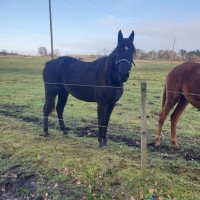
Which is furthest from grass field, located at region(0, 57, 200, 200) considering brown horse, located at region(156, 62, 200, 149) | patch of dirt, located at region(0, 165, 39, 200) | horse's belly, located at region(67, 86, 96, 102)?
horse's belly, located at region(67, 86, 96, 102)

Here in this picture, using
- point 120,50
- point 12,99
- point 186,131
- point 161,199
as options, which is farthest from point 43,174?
point 12,99

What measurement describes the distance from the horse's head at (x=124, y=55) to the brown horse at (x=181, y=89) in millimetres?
1328

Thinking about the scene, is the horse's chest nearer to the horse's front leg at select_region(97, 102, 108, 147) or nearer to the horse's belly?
the horse's front leg at select_region(97, 102, 108, 147)

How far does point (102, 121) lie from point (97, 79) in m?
1.03

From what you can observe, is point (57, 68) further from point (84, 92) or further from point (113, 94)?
point (113, 94)

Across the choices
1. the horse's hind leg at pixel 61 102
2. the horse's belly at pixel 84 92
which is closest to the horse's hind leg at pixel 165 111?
the horse's belly at pixel 84 92

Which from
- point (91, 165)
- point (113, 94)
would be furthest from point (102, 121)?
point (91, 165)

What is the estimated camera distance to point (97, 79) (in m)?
Answer: 7.47

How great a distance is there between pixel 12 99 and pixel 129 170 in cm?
1025

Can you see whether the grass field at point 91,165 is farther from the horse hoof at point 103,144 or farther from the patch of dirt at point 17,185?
the horse hoof at point 103,144

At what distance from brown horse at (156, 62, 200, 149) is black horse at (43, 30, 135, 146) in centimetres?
135

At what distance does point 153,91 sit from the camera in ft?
59.3

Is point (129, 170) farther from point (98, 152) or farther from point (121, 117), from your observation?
point (121, 117)

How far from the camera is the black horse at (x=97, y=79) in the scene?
6715mm
